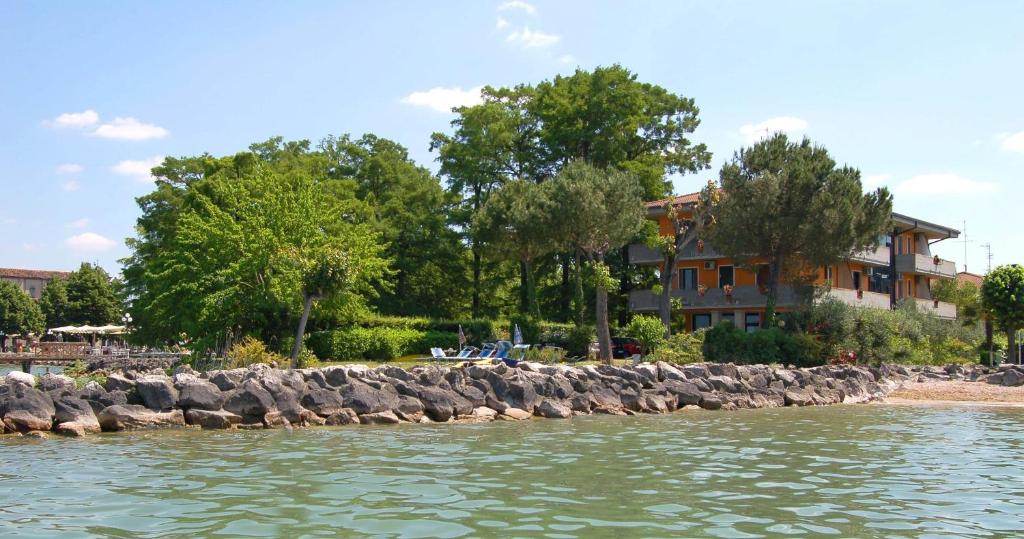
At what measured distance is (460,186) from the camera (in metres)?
50.7

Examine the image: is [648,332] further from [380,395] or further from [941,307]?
[941,307]

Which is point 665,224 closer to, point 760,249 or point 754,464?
point 760,249

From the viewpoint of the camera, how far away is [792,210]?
35875 mm

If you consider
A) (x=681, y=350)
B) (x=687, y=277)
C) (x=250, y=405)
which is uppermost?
(x=687, y=277)

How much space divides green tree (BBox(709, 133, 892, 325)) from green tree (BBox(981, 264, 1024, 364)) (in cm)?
681

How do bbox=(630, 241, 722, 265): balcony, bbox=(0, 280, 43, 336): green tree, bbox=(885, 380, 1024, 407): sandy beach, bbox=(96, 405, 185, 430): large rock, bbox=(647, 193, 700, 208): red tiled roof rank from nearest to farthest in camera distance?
1. bbox=(96, 405, 185, 430): large rock
2. bbox=(885, 380, 1024, 407): sandy beach
3. bbox=(647, 193, 700, 208): red tiled roof
4. bbox=(630, 241, 722, 265): balcony
5. bbox=(0, 280, 43, 336): green tree

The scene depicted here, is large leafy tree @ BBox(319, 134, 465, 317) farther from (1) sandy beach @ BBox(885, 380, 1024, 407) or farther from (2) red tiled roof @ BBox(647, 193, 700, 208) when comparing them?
(1) sandy beach @ BBox(885, 380, 1024, 407)

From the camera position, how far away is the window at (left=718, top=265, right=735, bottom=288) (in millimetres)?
49312

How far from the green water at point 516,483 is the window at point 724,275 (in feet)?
101

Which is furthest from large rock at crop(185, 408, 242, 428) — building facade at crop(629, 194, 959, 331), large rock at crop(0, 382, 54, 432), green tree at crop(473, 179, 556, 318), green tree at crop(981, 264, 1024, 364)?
green tree at crop(981, 264, 1024, 364)

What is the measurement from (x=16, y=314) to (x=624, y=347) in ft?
226

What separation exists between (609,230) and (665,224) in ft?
48.5

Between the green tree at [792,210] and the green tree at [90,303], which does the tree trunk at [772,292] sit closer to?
the green tree at [792,210]

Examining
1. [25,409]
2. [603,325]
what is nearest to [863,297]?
[603,325]
